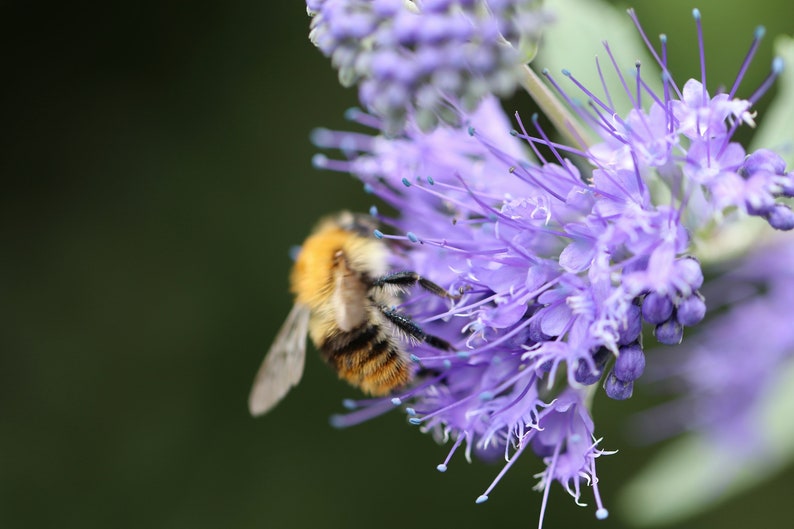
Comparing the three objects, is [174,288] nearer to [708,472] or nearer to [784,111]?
[708,472]

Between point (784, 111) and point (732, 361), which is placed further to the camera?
point (732, 361)

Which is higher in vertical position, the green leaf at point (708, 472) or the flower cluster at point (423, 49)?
the flower cluster at point (423, 49)

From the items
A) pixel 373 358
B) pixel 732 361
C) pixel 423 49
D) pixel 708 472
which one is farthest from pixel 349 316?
pixel 708 472

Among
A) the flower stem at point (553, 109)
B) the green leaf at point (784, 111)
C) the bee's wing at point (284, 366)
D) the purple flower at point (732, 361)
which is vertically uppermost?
the flower stem at point (553, 109)

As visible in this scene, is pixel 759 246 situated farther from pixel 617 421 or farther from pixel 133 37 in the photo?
pixel 133 37

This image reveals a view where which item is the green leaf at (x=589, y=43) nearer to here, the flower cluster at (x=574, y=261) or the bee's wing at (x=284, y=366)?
the flower cluster at (x=574, y=261)

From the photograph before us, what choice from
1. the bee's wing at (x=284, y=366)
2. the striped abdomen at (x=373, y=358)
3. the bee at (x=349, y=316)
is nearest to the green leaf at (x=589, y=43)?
the bee at (x=349, y=316)

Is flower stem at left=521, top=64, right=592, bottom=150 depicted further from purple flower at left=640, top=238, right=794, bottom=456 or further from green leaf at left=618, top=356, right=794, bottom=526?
green leaf at left=618, top=356, right=794, bottom=526
